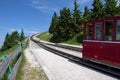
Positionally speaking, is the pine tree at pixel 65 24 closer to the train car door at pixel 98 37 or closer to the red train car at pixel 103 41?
the red train car at pixel 103 41

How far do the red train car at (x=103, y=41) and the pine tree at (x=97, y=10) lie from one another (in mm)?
27788

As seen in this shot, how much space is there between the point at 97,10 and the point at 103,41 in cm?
3111

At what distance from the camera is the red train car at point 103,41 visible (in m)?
10.5

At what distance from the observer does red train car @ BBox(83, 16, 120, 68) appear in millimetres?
10531

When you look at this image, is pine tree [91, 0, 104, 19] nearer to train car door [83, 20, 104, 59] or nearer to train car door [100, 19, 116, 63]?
train car door [83, 20, 104, 59]

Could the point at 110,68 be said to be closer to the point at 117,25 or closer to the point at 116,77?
the point at 116,77

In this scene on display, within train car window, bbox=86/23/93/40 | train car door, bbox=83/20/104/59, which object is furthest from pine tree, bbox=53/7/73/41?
train car door, bbox=83/20/104/59

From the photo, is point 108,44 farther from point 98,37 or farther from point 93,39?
point 93,39

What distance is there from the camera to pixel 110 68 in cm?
1160

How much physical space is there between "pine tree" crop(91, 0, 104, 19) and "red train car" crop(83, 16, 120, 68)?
2779 cm

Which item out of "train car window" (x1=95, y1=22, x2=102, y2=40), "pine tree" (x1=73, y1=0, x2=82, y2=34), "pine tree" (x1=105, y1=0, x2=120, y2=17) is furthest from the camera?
"pine tree" (x1=73, y1=0, x2=82, y2=34)

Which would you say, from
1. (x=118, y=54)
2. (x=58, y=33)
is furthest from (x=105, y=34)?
(x=58, y=33)

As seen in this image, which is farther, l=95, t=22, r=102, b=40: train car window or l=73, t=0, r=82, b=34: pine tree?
l=73, t=0, r=82, b=34: pine tree

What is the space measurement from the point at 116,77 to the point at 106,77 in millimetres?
455
